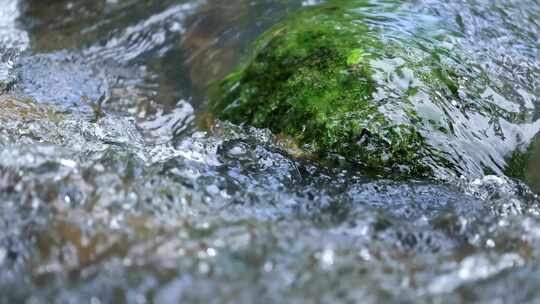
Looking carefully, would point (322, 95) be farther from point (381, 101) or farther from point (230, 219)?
point (230, 219)

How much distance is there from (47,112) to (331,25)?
2333 millimetres

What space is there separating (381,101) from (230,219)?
4.80 ft

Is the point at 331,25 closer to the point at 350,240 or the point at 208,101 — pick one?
the point at 208,101

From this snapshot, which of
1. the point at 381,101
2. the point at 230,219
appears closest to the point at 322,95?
the point at 381,101

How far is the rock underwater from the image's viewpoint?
3.60 m

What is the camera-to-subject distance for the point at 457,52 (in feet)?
14.5

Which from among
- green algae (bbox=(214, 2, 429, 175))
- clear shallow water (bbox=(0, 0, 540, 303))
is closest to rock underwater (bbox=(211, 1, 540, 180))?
green algae (bbox=(214, 2, 429, 175))

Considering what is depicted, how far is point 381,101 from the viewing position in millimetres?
3740

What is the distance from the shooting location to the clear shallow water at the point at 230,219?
2.42m

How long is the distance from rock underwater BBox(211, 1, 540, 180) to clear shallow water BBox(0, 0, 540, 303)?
151mm

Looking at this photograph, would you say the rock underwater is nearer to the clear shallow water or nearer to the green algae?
the green algae

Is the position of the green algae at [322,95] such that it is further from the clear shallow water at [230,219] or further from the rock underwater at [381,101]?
the clear shallow water at [230,219]

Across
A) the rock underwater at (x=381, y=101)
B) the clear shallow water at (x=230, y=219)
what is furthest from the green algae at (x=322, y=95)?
the clear shallow water at (x=230, y=219)

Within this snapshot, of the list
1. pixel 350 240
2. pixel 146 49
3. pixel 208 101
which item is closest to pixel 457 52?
pixel 208 101
